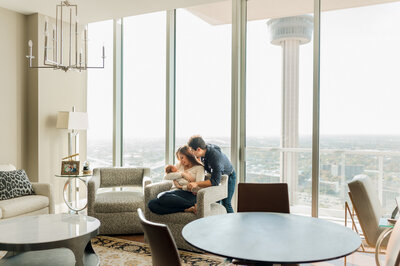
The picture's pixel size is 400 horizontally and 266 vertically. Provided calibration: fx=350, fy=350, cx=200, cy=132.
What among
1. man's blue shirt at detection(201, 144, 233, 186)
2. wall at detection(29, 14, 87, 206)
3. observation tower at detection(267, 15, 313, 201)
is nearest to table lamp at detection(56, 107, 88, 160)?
wall at detection(29, 14, 87, 206)

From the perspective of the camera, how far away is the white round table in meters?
2.62

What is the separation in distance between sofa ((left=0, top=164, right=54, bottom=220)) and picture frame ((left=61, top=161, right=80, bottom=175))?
37cm

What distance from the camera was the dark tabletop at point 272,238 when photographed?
1.61 meters

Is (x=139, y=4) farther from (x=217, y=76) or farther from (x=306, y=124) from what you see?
(x=306, y=124)

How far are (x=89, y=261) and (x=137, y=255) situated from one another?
0.65 m

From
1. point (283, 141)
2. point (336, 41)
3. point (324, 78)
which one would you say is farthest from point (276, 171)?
point (336, 41)

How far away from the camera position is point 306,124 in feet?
13.7

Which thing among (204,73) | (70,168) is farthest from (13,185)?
(204,73)

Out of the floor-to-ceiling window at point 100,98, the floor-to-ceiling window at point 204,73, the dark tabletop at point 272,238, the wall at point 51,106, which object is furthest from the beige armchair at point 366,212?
the wall at point 51,106

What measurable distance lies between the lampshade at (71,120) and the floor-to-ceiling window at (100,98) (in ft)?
1.99

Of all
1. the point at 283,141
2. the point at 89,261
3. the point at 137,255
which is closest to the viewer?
the point at 89,261

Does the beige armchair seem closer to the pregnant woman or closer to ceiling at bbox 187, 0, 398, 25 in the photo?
the pregnant woman

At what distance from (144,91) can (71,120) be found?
1.14 metres

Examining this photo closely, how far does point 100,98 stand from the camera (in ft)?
18.6
